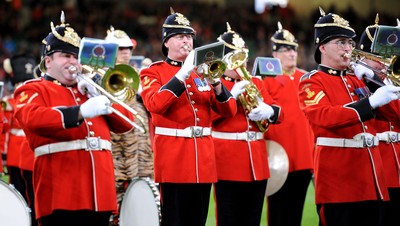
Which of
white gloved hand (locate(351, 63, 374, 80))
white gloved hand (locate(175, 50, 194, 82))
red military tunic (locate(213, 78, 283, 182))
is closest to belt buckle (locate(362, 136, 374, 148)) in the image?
white gloved hand (locate(351, 63, 374, 80))

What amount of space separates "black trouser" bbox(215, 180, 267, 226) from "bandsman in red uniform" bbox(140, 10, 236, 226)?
2.15ft

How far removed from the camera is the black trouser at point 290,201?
33.0ft

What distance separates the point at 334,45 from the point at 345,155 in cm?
88

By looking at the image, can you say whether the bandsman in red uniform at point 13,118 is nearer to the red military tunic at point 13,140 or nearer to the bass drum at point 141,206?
the red military tunic at point 13,140

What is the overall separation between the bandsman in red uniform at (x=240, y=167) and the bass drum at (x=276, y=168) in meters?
0.83

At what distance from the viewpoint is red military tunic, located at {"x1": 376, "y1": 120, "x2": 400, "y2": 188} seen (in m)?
8.21

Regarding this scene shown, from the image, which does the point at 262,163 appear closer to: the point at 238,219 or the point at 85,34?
the point at 238,219

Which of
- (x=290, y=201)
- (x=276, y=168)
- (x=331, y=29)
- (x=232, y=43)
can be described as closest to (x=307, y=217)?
(x=290, y=201)

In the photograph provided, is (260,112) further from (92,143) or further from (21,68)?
(21,68)

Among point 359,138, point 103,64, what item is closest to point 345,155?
point 359,138

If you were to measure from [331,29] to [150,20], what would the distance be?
64.3 feet

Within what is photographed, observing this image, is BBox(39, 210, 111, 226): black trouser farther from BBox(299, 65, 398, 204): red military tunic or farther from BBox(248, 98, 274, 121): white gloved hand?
BBox(248, 98, 274, 121): white gloved hand

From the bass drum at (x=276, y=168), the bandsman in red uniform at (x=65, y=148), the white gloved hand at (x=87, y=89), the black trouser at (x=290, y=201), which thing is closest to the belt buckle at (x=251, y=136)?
the bass drum at (x=276, y=168)

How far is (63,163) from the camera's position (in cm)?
680
